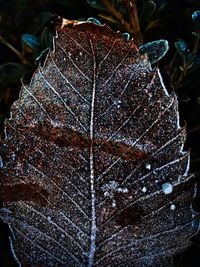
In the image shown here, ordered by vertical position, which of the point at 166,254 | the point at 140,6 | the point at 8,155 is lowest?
the point at 166,254

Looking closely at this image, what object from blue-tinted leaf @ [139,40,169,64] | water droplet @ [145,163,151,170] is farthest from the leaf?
blue-tinted leaf @ [139,40,169,64]

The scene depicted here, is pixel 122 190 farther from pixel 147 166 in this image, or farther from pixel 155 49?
pixel 155 49

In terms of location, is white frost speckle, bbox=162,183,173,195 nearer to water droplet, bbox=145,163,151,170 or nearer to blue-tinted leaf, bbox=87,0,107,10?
water droplet, bbox=145,163,151,170

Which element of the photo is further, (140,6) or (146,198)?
(140,6)

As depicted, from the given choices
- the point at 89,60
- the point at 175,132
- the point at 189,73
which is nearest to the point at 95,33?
the point at 89,60

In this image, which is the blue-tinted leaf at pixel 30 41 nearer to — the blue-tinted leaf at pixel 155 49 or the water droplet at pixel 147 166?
the blue-tinted leaf at pixel 155 49

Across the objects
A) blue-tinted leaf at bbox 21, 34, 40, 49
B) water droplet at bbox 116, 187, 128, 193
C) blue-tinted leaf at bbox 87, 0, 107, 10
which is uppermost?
blue-tinted leaf at bbox 87, 0, 107, 10

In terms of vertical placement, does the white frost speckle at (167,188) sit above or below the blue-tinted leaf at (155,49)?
below

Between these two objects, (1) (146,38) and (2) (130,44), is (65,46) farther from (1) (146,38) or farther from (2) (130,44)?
(1) (146,38)

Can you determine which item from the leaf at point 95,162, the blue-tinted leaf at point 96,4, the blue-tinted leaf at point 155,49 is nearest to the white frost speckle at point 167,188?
the leaf at point 95,162
